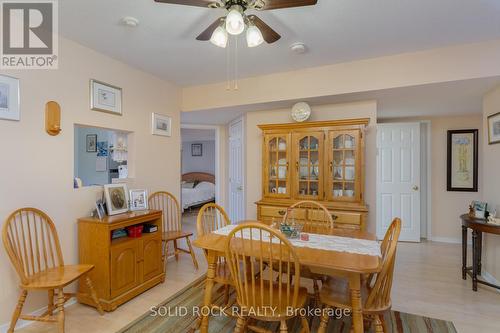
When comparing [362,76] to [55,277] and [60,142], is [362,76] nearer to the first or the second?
[60,142]

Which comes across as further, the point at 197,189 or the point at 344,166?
the point at 197,189

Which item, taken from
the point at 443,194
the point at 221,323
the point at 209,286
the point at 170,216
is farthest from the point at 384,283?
the point at 443,194

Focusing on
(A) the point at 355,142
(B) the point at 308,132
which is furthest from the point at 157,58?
(A) the point at 355,142

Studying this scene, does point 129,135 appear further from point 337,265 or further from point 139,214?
point 337,265

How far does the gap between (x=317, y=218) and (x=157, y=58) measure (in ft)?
8.06

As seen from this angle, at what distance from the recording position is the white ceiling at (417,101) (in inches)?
106

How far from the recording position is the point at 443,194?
4.32 metres

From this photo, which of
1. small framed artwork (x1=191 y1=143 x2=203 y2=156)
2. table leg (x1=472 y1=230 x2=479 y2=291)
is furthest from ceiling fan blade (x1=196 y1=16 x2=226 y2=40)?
small framed artwork (x1=191 y1=143 x2=203 y2=156)

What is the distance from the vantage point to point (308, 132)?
10.4 feet

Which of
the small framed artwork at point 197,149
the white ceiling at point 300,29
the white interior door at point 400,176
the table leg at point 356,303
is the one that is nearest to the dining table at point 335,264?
the table leg at point 356,303

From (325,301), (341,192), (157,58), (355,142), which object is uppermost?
(157,58)

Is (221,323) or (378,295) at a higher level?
(378,295)

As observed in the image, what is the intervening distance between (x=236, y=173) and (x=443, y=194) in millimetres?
3448

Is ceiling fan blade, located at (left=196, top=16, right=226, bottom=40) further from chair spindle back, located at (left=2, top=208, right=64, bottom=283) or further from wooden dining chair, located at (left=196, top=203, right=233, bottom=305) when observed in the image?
chair spindle back, located at (left=2, top=208, right=64, bottom=283)
